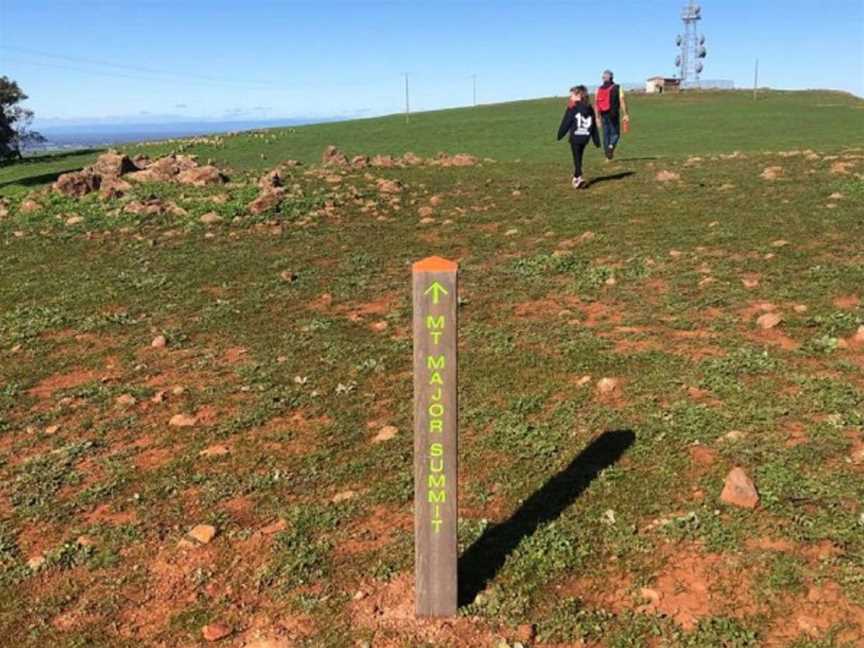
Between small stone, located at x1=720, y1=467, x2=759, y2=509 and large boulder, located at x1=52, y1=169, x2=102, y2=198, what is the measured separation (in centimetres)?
1726

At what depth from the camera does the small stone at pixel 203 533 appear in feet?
15.4

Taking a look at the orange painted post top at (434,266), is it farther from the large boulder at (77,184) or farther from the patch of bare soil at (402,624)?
the large boulder at (77,184)

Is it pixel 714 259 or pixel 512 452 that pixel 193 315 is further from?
pixel 714 259

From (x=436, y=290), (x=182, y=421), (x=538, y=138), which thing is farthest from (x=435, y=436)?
(x=538, y=138)

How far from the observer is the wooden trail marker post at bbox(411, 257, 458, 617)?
341 cm

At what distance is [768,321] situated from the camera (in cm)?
742

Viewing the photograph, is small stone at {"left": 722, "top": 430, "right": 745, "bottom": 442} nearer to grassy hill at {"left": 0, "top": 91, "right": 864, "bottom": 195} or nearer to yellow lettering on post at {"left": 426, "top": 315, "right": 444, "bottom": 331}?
yellow lettering on post at {"left": 426, "top": 315, "right": 444, "bottom": 331}

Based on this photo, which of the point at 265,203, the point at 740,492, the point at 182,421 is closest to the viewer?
the point at 740,492

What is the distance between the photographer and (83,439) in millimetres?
6191

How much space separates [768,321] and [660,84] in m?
92.7

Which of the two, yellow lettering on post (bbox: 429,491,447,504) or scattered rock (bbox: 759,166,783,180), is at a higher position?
scattered rock (bbox: 759,166,783,180)

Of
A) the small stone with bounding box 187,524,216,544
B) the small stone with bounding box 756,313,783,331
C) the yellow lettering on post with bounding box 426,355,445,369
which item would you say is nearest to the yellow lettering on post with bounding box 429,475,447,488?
the yellow lettering on post with bounding box 426,355,445,369

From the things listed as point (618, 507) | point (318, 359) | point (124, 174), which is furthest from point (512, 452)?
point (124, 174)

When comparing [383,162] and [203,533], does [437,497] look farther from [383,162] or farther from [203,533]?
[383,162]
